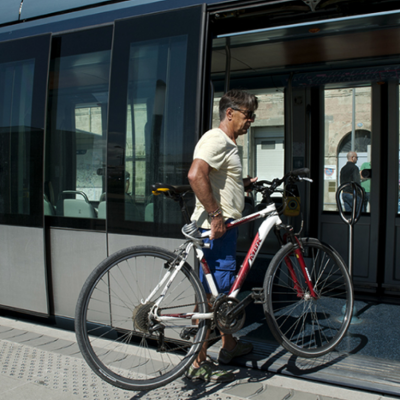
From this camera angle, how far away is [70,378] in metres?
2.96

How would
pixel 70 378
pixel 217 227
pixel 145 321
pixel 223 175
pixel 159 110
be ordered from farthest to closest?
1. pixel 159 110
2. pixel 70 378
3. pixel 223 175
4. pixel 217 227
5. pixel 145 321

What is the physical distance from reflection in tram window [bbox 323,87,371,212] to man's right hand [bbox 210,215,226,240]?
3.11m

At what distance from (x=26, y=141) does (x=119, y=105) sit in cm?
105

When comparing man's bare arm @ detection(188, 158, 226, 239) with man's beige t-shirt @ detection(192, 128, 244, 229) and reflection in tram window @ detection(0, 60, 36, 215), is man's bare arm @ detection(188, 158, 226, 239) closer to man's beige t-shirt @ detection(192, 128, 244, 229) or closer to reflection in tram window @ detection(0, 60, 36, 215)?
man's beige t-shirt @ detection(192, 128, 244, 229)

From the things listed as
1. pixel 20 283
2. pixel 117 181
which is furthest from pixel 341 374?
pixel 20 283

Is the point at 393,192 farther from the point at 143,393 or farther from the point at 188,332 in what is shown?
the point at 143,393

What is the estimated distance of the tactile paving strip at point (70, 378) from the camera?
2.72m

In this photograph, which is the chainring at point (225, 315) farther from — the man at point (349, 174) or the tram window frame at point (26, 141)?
the man at point (349, 174)

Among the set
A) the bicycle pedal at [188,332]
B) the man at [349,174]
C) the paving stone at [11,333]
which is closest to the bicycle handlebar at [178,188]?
the bicycle pedal at [188,332]

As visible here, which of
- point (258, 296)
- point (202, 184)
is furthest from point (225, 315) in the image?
point (202, 184)

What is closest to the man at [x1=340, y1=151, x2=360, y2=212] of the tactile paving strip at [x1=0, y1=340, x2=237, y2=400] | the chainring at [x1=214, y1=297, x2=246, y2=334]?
the chainring at [x1=214, y1=297, x2=246, y2=334]

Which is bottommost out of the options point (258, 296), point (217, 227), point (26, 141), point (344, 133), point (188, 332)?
point (188, 332)

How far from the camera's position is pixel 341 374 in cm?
292

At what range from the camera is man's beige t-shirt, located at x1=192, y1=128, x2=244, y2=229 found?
8.89ft
